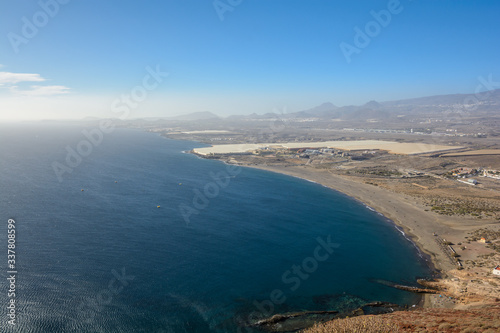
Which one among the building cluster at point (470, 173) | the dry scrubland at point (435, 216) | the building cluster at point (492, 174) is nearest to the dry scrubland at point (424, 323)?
the dry scrubland at point (435, 216)

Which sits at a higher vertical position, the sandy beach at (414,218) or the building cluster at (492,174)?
the building cluster at (492,174)

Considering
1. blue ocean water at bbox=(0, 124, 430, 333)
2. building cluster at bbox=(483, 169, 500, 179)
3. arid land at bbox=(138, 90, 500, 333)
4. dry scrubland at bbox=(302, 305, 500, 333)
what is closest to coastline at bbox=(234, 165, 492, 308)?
arid land at bbox=(138, 90, 500, 333)

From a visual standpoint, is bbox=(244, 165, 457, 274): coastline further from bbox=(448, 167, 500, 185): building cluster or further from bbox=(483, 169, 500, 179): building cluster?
bbox=(483, 169, 500, 179): building cluster

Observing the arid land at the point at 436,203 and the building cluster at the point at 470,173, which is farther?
the building cluster at the point at 470,173

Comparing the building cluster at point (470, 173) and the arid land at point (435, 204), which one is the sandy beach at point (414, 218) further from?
the building cluster at point (470, 173)

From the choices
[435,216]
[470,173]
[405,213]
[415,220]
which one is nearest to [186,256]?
[415,220]

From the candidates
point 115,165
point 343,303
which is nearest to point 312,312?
point 343,303

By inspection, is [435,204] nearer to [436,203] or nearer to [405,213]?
[436,203]

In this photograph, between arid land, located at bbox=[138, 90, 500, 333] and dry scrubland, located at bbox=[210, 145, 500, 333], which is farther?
arid land, located at bbox=[138, 90, 500, 333]
